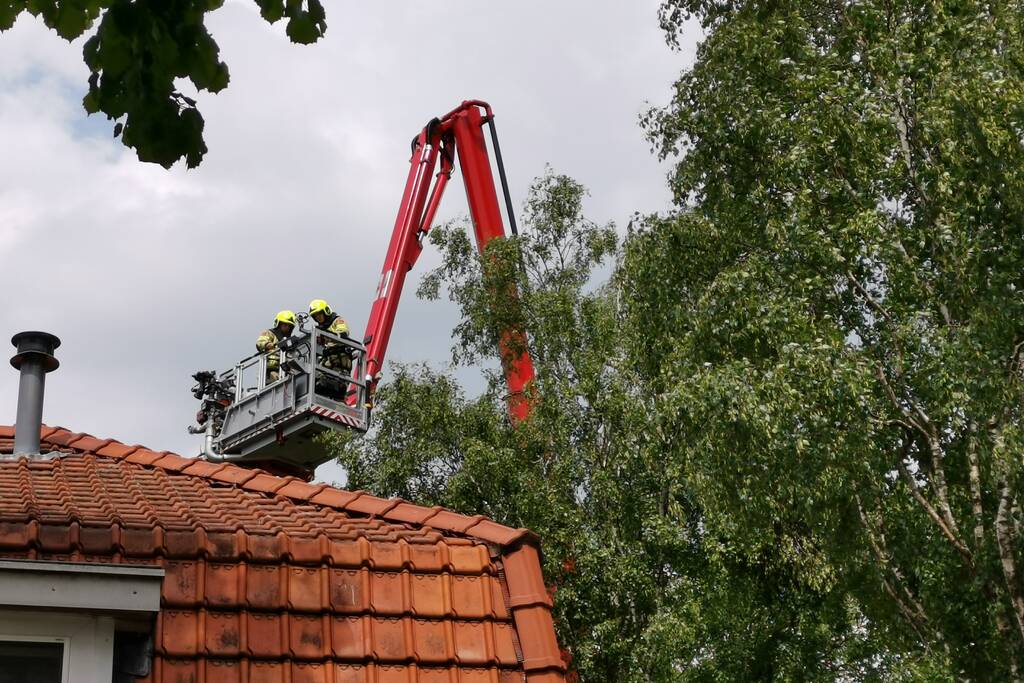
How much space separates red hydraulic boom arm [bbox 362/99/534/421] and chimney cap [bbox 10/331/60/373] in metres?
15.9

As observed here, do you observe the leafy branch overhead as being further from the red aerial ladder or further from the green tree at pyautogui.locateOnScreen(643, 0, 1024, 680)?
the red aerial ladder

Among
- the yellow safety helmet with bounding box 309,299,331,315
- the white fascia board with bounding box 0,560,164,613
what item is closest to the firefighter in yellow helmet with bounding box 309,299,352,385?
the yellow safety helmet with bounding box 309,299,331,315

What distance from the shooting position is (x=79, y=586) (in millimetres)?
5898

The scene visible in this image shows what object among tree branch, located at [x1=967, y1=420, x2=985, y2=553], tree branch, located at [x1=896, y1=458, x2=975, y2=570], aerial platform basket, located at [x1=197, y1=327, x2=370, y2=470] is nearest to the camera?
tree branch, located at [x1=967, y1=420, x2=985, y2=553]

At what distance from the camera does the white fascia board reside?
5.84 meters

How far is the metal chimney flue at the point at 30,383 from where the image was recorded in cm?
848

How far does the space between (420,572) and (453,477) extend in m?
13.4

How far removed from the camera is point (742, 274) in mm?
17125

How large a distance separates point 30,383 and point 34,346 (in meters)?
0.21

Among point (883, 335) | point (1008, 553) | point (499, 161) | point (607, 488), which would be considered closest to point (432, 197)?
point (499, 161)

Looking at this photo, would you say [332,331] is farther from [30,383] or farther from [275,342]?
[30,383]

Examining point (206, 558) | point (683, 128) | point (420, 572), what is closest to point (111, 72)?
point (206, 558)

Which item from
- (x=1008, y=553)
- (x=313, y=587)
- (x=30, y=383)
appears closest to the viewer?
(x=313, y=587)

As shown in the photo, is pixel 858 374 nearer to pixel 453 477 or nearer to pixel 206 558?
pixel 453 477
